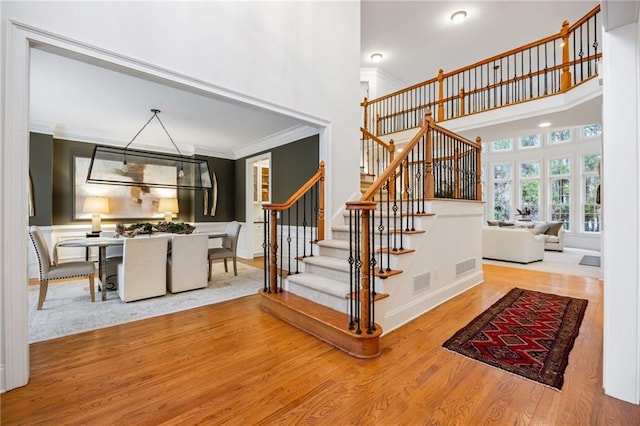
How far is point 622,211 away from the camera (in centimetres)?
168

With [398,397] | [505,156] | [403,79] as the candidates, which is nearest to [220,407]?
[398,397]

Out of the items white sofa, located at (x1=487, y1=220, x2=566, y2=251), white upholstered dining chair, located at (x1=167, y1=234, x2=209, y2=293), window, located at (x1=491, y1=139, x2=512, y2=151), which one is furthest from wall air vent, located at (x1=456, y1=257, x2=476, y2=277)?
window, located at (x1=491, y1=139, x2=512, y2=151)

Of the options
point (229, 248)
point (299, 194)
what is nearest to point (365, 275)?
point (299, 194)

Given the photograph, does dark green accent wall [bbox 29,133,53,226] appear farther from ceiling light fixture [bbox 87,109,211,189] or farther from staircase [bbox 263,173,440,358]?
staircase [bbox 263,173,440,358]

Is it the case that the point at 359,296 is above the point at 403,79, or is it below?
below

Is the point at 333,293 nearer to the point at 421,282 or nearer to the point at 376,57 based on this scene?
the point at 421,282

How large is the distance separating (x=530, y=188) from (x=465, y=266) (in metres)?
7.75

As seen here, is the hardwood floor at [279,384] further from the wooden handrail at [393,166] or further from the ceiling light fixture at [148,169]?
the ceiling light fixture at [148,169]

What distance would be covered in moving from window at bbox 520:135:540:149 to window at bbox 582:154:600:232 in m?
1.40

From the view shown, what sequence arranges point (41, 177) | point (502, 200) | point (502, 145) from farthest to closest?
point (502, 145) → point (502, 200) → point (41, 177)

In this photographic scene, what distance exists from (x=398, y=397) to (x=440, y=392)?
0.94 feet

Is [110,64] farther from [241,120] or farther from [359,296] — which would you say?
[359,296]

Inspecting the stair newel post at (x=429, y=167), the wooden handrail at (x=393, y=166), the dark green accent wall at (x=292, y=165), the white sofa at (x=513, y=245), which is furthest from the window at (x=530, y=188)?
the dark green accent wall at (x=292, y=165)

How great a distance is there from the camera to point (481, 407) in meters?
1.64
